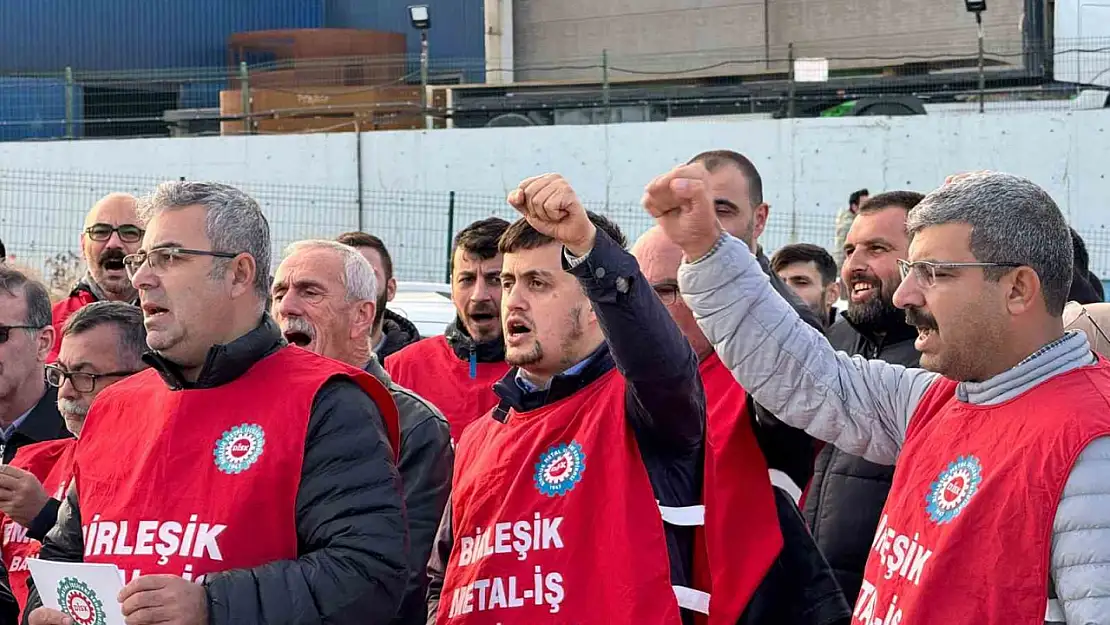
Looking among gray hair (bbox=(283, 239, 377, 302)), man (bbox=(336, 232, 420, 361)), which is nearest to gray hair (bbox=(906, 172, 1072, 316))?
gray hair (bbox=(283, 239, 377, 302))

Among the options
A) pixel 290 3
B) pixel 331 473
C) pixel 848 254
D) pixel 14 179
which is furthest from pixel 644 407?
pixel 290 3

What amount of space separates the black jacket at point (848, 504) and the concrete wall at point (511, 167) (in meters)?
13.6

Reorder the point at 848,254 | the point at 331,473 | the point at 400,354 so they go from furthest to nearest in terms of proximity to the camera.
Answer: the point at 400,354
the point at 848,254
the point at 331,473

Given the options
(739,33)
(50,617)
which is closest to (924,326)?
(50,617)

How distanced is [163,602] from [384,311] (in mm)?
3509

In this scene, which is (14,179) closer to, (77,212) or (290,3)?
(77,212)

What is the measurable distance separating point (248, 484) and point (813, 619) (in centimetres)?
140

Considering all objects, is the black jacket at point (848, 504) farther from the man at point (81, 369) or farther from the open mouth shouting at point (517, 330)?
the man at point (81, 369)

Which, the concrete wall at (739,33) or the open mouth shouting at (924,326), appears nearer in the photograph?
the open mouth shouting at (924,326)

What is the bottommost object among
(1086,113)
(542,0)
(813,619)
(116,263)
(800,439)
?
(813,619)

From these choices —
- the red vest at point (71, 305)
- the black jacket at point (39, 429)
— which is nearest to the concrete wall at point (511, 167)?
the red vest at point (71, 305)

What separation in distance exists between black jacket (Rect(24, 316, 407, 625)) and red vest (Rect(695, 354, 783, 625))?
0.75 meters

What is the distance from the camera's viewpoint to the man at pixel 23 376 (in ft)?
14.8

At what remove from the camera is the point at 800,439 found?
382 centimetres
